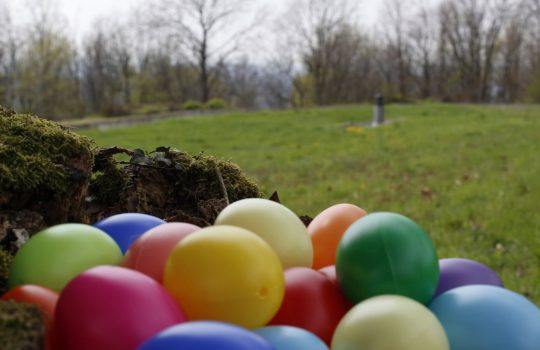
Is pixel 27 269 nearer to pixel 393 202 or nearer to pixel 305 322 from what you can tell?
pixel 305 322

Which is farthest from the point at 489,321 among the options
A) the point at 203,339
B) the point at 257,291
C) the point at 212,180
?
the point at 212,180

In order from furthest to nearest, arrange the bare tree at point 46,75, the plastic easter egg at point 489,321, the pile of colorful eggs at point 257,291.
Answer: the bare tree at point 46,75 < the plastic easter egg at point 489,321 < the pile of colorful eggs at point 257,291

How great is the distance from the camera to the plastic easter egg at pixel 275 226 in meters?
1.19

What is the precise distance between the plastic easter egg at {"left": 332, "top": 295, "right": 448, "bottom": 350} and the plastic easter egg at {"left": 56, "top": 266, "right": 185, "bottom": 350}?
29 cm

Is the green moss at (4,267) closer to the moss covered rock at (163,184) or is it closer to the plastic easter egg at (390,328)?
the moss covered rock at (163,184)

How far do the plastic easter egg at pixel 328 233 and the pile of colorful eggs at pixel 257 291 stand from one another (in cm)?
13

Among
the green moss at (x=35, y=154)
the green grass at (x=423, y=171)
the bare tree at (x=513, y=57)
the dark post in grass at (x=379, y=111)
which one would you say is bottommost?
the green grass at (x=423, y=171)

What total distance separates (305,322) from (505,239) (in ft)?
17.7

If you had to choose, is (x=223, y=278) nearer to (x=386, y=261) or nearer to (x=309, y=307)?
(x=309, y=307)

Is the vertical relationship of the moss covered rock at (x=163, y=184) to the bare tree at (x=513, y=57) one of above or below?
below

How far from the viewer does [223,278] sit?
37.2 inches

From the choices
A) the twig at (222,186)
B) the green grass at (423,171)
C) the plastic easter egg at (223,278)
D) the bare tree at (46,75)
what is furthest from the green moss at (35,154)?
Result: the bare tree at (46,75)

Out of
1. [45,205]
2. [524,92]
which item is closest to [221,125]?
[45,205]

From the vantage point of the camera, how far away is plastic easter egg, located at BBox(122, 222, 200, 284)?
42.4 inches
